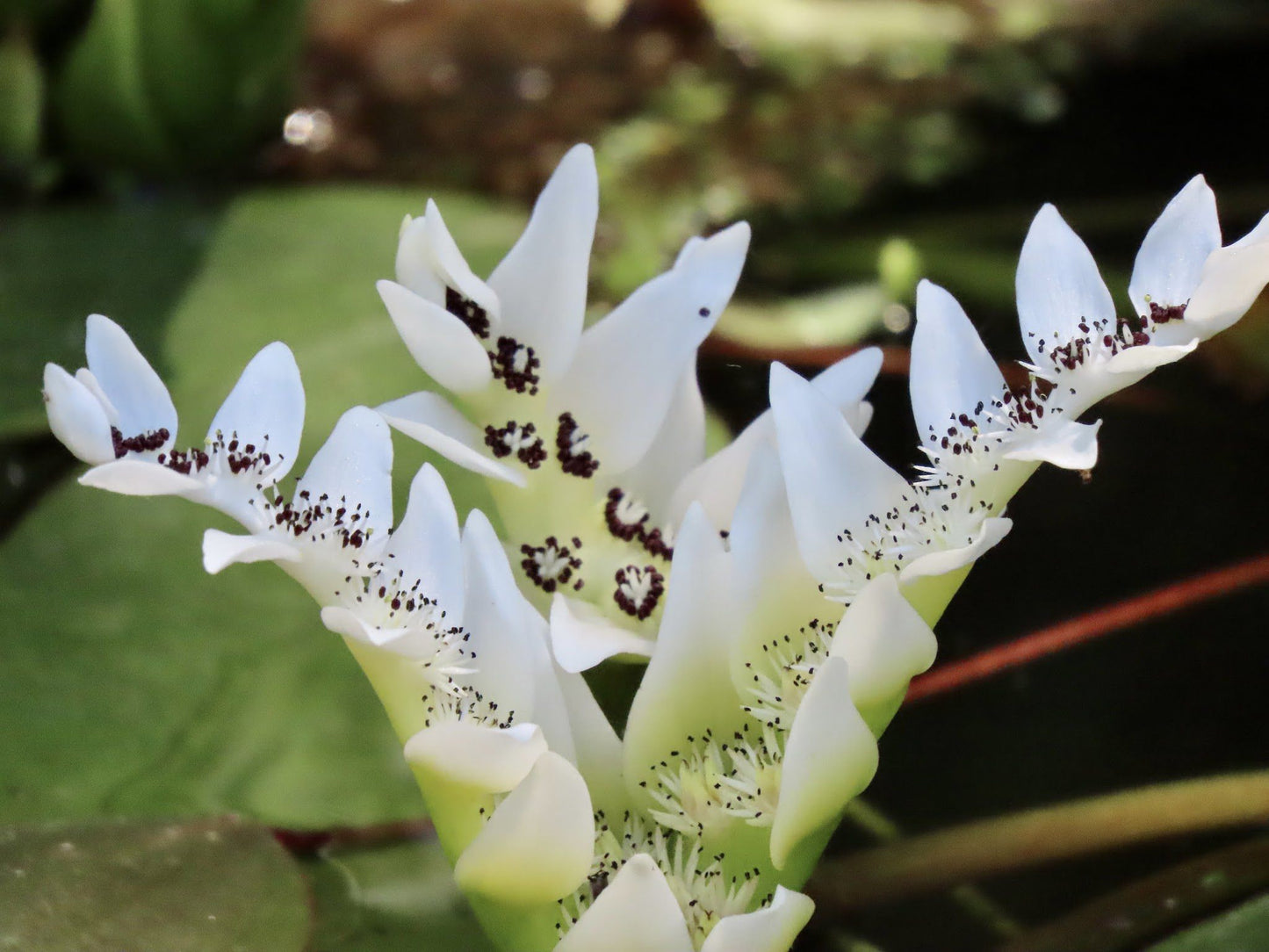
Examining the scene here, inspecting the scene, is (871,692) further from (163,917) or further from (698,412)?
(163,917)

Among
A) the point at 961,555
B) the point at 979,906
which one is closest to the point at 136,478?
the point at 961,555

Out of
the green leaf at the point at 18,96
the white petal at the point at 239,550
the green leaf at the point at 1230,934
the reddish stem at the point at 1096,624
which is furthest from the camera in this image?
the green leaf at the point at 18,96

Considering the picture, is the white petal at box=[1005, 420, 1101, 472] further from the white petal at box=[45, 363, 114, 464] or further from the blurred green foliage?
the blurred green foliage

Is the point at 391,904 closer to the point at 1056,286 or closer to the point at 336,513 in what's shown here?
the point at 336,513

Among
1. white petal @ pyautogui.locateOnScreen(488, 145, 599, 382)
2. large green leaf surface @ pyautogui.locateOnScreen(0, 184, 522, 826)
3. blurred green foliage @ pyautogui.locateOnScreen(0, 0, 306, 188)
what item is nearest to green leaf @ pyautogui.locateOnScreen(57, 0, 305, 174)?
blurred green foliage @ pyautogui.locateOnScreen(0, 0, 306, 188)

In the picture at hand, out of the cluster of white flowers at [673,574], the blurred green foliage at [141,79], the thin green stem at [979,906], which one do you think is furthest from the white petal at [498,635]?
the blurred green foliage at [141,79]

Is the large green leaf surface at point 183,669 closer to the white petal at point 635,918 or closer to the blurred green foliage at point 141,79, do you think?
the white petal at point 635,918
